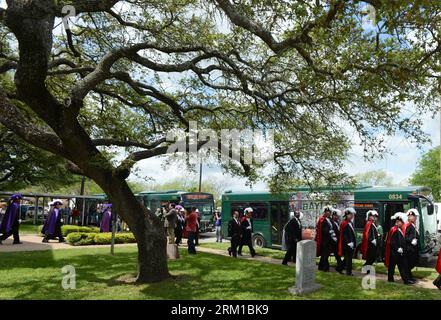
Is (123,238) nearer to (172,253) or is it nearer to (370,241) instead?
(172,253)

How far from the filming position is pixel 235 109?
13.0 meters

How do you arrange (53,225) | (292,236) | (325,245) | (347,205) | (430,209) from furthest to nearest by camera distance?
1. (53,225)
2. (347,205)
3. (430,209)
4. (292,236)
5. (325,245)

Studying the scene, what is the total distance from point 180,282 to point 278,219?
11.1 m

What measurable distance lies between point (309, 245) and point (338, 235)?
4114 millimetres

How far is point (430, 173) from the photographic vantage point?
48.9m

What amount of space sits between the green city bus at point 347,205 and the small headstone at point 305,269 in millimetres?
3016

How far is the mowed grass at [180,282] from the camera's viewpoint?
8.84 m

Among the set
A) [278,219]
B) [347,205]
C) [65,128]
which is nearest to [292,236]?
[347,205]

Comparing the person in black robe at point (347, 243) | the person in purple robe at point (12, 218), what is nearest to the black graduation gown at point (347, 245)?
the person in black robe at point (347, 243)

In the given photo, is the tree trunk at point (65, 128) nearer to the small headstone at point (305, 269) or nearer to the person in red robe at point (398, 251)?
the small headstone at point (305, 269)

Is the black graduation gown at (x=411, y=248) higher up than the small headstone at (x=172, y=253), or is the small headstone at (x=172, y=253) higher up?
the black graduation gown at (x=411, y=248)

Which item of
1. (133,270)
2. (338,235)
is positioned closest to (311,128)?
(338,235)

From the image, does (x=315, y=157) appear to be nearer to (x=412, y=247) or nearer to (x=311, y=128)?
(x=311, y=128)

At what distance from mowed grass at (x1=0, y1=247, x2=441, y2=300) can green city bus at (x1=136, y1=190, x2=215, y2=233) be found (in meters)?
14.6
